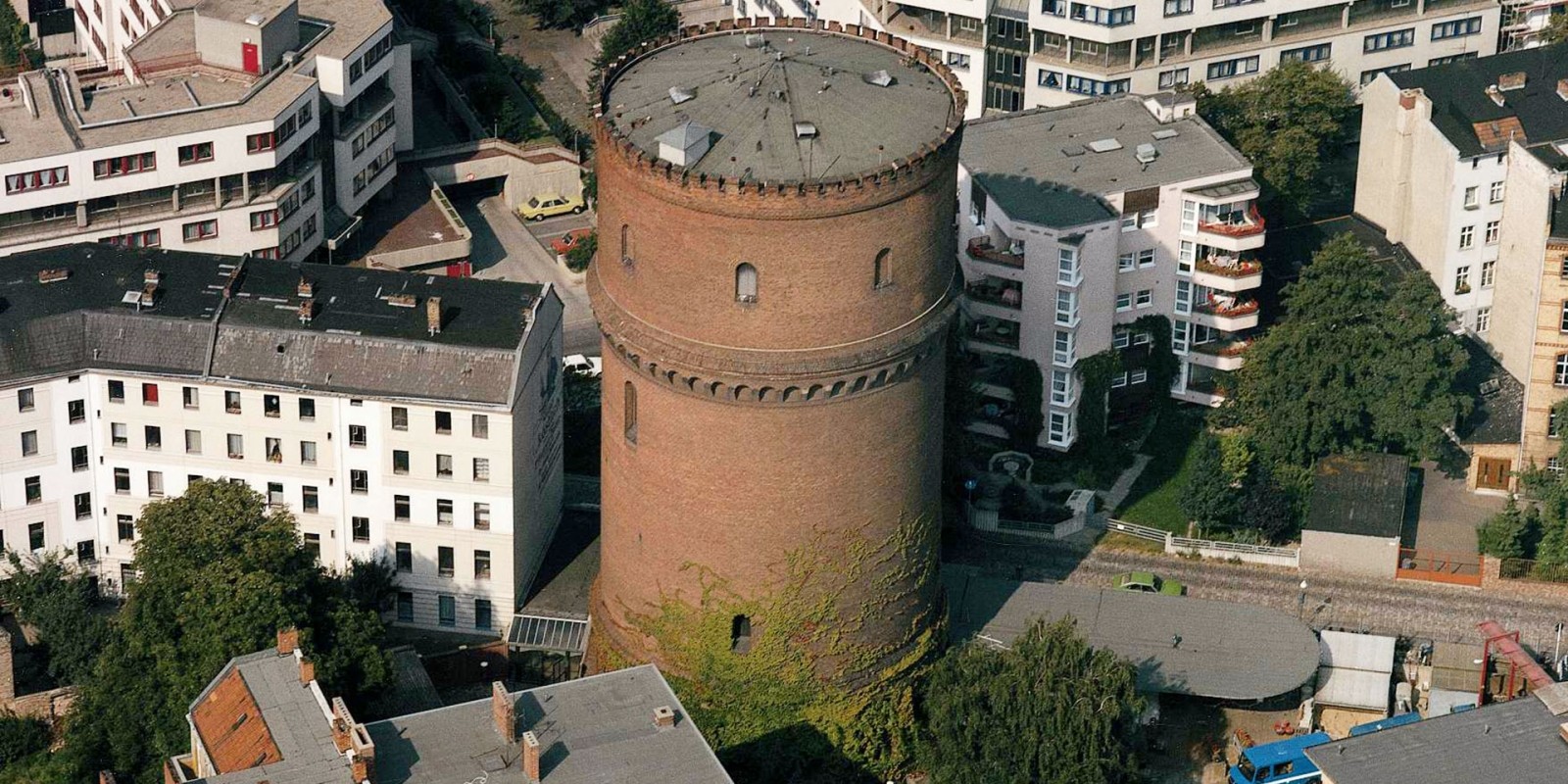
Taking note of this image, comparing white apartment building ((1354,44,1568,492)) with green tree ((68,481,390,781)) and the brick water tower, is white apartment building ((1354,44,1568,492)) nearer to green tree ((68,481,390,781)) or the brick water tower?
the brick water tower

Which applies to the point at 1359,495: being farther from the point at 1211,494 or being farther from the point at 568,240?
the point at 568,240

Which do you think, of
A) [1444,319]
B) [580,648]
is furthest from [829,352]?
[1444,319]

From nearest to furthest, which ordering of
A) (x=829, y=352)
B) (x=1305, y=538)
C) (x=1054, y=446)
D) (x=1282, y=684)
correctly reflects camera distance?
(x=829, y=352) → (x=1282, y=684) → (x=1305, y=538) → (x=1054, y=446)

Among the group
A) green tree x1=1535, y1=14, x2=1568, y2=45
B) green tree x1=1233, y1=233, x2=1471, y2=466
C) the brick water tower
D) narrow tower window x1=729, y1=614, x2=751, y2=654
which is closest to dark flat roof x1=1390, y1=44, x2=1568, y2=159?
green tree x1=1233, y1=233, x2=1471, y2=466

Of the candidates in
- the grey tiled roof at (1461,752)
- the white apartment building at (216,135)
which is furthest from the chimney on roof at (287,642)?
the white apartment building at (216,135)

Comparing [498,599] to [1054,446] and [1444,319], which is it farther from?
[1444,319]

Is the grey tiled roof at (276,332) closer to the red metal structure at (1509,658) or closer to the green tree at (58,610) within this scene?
the green tree at (58,610)
